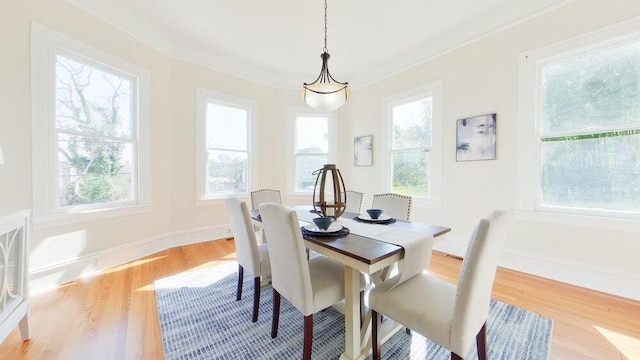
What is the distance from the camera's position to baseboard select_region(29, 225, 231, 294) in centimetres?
228

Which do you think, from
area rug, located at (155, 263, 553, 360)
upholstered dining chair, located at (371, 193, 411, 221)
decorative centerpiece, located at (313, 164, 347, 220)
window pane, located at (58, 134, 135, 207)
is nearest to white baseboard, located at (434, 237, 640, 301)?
area rug, located at (155, 263, 553, 360)

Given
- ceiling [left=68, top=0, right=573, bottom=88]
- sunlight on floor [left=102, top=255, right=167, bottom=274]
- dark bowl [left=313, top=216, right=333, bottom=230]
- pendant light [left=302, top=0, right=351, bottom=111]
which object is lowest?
sunlight on floor [left=102, top=255, right=167, bottom=274]

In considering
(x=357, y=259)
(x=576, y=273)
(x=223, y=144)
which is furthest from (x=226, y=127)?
(x=576, y=273)

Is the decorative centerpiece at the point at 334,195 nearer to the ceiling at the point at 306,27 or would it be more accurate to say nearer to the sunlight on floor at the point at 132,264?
the ceiling at the point at 306,27

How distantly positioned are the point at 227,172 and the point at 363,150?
2.39 meters

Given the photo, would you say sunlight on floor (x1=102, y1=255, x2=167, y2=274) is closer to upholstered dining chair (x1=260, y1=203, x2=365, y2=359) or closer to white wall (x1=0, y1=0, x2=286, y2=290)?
white wall (x1=0, y1=0, x2=286, y2=290)

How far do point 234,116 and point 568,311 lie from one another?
180 inches

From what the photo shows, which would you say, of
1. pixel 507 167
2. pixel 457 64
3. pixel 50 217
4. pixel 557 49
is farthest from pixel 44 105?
pixel 557 49

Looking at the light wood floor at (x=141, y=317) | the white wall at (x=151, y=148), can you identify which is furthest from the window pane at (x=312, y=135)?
the light wood floor at (x=141, y=317)

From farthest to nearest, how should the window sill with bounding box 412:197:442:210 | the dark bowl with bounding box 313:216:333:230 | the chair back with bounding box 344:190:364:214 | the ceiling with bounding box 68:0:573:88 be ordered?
the window sill with bounding box 412:197:442:210
the chair back with bounding box 344:190:364:214
the ceiling with bounding box 68:0:573:88
the dark bowl with bounding box 313:216:333:230

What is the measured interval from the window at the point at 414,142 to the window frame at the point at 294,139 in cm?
100

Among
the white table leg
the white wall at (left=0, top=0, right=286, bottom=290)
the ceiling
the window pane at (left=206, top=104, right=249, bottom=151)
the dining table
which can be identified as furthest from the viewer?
the window pane at (left=206, top=104, right=249, bottom=151)

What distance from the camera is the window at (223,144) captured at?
381cm

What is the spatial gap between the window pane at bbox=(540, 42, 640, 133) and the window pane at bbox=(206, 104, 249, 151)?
4022 millimetres
